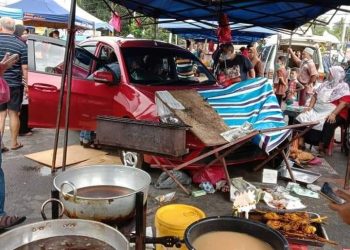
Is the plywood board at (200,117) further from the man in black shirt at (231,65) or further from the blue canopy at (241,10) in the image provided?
the man in black shirt at (231,65)

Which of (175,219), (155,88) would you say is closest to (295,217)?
(175,219)

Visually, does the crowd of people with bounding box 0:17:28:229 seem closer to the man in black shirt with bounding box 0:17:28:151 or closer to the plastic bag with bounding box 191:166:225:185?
the man in black shirt with bounding box 0:17:28:151

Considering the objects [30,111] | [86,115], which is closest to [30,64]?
[30,111]

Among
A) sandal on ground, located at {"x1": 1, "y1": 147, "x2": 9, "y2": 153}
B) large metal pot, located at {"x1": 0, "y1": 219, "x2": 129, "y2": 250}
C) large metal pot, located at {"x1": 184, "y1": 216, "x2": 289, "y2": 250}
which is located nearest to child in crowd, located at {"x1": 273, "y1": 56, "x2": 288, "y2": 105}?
sandal on ground, located at {"x1": 1, "y1": 147, "x2": 9, "y2": 153}

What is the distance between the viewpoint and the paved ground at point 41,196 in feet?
13.7

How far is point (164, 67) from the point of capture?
6035mm

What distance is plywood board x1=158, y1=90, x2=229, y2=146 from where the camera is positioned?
445 cm

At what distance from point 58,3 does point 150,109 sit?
9.89m

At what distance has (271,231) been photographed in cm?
212

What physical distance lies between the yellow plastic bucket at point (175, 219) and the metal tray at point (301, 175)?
302cm

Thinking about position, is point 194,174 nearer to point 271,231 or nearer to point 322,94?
point 271,231

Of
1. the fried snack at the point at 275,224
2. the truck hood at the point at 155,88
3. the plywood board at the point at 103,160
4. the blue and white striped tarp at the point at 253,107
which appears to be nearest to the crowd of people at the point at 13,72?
the plywood board at the point at 103,160

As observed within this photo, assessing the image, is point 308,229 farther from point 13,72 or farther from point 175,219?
point 13,72

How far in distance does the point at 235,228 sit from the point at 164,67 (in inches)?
162
